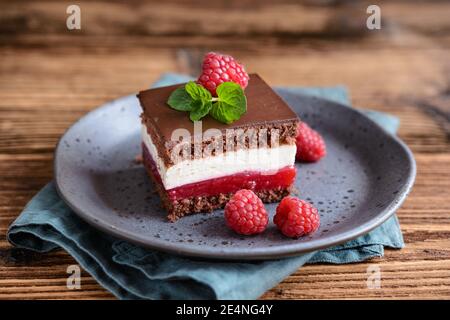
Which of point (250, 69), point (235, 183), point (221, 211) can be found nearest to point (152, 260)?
point (221, 211)

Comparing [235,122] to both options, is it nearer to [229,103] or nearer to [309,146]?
[229,103]

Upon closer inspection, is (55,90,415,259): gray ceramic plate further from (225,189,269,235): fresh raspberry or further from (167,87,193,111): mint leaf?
(167,87,193,111): mint leaf

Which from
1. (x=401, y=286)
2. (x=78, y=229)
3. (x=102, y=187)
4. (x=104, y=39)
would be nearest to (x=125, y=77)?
(x=104, y=39)

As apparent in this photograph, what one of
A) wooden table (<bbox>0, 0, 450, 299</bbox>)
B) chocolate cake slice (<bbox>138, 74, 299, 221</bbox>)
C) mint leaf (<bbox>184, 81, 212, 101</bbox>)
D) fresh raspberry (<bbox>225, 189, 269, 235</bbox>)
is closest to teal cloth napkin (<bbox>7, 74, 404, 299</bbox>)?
wooden table (<bbox>0, 0, 450, 299</bbox>)

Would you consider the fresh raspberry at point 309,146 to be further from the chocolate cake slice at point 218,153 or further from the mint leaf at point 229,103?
the mint leaf at point 229,103

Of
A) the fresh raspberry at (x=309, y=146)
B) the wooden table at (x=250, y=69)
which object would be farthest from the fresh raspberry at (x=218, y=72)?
the wooden table at (x=250, y=69)

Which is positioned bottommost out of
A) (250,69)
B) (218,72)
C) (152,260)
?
(152,260)
